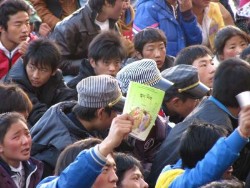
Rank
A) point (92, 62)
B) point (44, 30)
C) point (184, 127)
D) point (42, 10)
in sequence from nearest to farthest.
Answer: point (184, 127)
point (92, 62)
point (44, 30)
point (42, 10)

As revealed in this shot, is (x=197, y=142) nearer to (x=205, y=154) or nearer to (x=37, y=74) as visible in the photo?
(x=205, y=154)

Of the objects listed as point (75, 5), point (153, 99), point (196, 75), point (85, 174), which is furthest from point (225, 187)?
point (75, 5)

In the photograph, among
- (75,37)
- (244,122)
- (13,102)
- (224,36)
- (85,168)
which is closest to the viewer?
(85,168)

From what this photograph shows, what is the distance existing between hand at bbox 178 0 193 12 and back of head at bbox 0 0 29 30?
1.56 m

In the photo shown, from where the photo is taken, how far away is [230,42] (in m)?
7.79

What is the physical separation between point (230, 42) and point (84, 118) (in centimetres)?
233

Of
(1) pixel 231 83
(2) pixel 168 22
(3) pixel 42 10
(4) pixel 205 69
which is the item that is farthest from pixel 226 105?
(3) pixel 42 10

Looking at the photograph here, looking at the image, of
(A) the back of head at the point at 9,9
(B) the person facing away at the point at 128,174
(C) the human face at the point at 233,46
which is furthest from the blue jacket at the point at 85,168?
(A) the back of head at the point at 9,9

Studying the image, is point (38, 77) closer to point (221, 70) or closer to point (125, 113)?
point (221, 70)

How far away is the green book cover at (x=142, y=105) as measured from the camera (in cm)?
493

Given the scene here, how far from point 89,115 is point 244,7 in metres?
4.28

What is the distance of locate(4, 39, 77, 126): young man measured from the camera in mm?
6984

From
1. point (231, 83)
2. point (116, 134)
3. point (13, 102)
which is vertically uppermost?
point (116, 134)

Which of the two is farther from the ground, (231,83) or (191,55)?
(231,83)
